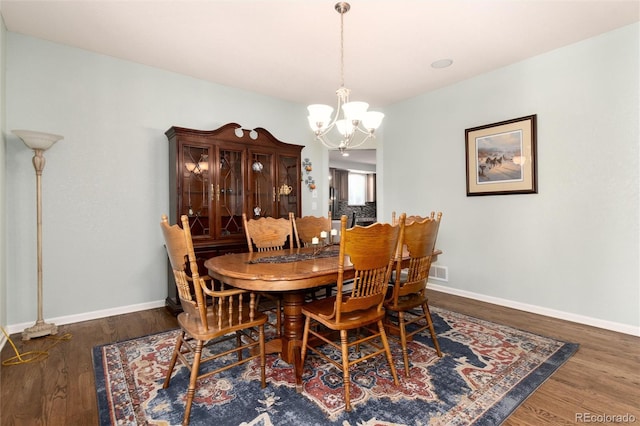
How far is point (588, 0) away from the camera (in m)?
2.48

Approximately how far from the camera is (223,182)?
12.4ft

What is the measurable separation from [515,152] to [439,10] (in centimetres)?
183

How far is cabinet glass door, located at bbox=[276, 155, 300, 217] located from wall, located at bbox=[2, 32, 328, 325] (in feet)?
3.77

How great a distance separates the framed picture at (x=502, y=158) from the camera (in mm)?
3445

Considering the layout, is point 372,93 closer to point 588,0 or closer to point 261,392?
point 588,0

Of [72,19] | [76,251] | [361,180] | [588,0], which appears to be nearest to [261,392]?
[76,251]

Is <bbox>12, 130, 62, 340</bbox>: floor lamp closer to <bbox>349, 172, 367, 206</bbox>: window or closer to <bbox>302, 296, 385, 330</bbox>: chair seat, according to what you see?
<bbox>302, 296, 385, 330</bbox>: chair seat

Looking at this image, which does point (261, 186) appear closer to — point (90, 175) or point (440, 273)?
point (90, 175)

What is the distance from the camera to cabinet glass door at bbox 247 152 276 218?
3.97 meters

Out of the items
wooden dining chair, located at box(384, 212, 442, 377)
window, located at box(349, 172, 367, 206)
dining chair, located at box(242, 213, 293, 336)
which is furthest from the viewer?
window, located at box(349, 172, 367, 206)

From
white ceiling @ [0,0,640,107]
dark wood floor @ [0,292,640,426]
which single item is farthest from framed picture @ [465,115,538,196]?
dark wood floor @ [0,292,640,426]

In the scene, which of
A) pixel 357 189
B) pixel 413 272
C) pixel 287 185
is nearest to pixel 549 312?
pixel 413 272

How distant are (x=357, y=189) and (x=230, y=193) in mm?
7286

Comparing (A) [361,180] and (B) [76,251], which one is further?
(A) [361,180]
